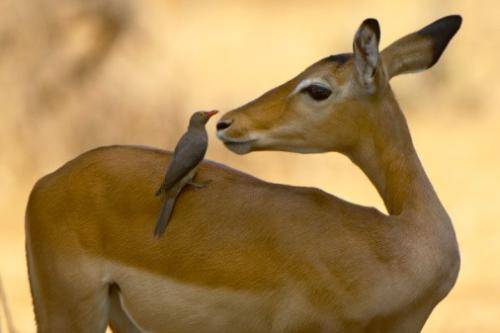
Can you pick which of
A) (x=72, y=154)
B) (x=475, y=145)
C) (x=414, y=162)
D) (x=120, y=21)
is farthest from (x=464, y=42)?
(x=414, y=162)

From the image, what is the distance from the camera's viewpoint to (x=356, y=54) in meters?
6.72

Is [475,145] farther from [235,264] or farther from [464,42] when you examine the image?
[235,264]

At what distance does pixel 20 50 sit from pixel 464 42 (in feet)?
14.6

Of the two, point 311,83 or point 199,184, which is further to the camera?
point 199,184

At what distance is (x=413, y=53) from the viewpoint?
279 inches

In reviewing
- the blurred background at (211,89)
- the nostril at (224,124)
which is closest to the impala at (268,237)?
the nostril at (224,124)

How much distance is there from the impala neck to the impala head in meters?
0.02

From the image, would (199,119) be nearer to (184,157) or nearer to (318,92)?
(184,157)

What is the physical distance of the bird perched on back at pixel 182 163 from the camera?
22.1 feet

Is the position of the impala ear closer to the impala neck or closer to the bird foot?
the impala neck

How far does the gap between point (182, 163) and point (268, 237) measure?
0.44 metres

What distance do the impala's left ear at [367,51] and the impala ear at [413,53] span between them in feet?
0.75

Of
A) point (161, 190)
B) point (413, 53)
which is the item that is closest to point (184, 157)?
point (161, 190)

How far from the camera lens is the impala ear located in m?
7.04
